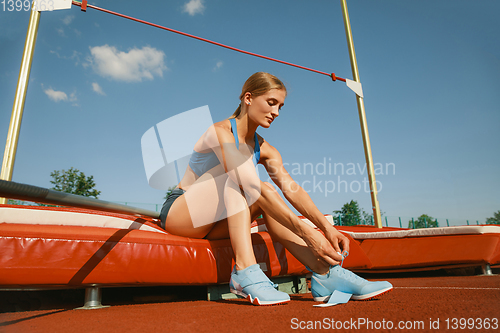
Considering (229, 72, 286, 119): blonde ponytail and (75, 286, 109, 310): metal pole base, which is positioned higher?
(229, 72, 286, 119): blonde ponytail

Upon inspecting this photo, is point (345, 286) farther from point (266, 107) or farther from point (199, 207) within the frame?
point (266, 107)

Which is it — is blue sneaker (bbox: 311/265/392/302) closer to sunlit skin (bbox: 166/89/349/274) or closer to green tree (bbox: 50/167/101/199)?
sunlit skin (bbox: 166/89/349/274)

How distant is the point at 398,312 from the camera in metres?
0.84

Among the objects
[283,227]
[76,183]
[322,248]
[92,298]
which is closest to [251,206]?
[283,227]

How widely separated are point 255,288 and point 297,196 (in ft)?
1.69

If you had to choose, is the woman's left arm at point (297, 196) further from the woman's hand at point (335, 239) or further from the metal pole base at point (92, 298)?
the metal pole base at point (92, 298)

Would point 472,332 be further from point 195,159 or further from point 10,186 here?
point 195,159

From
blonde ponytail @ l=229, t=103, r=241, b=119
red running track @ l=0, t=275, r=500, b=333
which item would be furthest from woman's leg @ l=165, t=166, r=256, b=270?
blonde ponytail @ l=229, t=103, r=241, b=119

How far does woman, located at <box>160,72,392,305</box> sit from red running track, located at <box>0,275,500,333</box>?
107mm

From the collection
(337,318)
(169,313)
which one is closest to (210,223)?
(169,313)

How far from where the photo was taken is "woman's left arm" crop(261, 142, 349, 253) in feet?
4.01

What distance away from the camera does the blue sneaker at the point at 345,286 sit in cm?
109

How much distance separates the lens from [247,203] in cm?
130

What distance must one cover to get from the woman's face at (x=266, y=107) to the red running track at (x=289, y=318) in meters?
0.82
